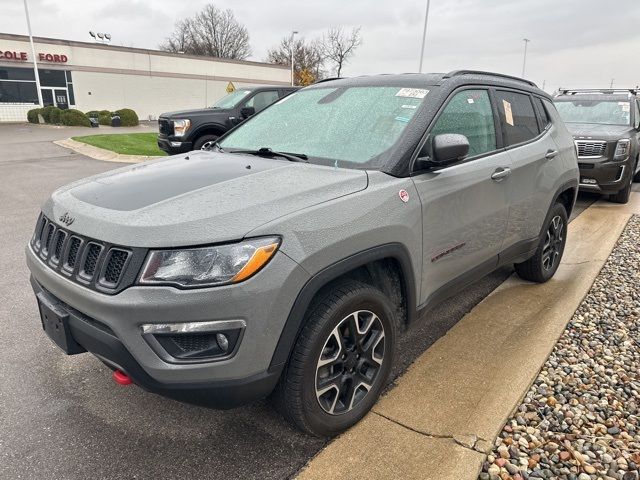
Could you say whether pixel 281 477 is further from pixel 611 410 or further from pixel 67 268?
pixel 611 410

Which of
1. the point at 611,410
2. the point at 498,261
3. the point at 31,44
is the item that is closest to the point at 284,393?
the point at 611,410

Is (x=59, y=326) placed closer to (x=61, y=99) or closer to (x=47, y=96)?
(x=47, y=96)

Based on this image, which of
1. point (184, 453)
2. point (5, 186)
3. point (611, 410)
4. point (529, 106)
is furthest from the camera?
point (5, 186)

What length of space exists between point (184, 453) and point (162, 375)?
0.66 meters

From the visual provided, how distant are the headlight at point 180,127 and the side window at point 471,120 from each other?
7.91 m

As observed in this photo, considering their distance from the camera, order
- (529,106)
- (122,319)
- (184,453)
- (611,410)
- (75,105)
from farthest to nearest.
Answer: (75,105), (529,106), (611,410), (184,453), (122,319)

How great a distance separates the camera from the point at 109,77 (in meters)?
36.0

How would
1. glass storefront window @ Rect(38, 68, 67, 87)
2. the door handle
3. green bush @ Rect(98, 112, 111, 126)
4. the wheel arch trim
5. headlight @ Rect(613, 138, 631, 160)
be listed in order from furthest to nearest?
glass storefront window @ Rect(38, 68, 67, 87)
green bush @ Rect(98, 112, 111, 126)
headlight @ Rect(613, 138, 631, 160)
the door handle
the wheel arch trim

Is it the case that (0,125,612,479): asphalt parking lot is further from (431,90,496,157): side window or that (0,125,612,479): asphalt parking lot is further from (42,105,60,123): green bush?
(42,105,60,123): green bush

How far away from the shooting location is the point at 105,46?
3538 cm

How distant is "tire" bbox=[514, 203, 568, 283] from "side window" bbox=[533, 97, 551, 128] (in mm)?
731

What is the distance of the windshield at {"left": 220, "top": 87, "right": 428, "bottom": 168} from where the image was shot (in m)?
2.79

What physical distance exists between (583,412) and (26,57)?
37993mm

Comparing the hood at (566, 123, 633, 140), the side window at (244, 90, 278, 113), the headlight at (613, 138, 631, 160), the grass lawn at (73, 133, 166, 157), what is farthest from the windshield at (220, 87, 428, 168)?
the grass lawn at (73, 133, 166, 157)
